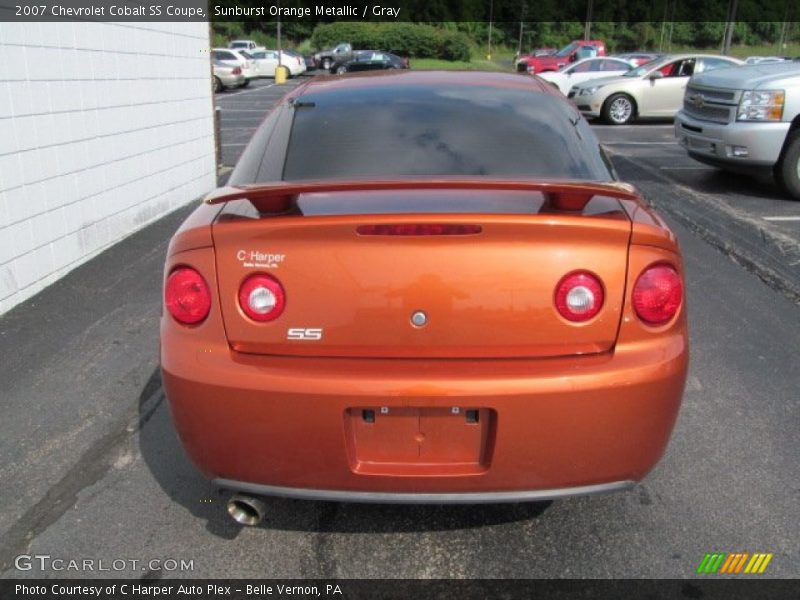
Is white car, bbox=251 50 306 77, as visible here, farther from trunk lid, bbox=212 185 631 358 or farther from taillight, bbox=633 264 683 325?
taillight, bbox=633 264 683 325

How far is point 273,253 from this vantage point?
2301 millimetres

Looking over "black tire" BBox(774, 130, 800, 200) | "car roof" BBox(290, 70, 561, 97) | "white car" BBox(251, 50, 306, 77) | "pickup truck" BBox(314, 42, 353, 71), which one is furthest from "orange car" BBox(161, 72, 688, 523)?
"pickup truck" BBox(314, 42, 353, 71)

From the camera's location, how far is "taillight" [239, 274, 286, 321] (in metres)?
2.31

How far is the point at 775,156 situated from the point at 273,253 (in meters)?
7.66

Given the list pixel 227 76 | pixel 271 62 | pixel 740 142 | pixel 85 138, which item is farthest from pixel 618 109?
pixel 271 62

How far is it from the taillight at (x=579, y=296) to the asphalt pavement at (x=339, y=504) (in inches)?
38.1

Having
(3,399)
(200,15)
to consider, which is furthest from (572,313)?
(200,15)

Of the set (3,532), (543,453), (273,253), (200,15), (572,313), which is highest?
(200,15)

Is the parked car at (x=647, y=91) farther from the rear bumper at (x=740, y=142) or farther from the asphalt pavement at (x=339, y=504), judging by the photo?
the asphalt pavement at (x=339, y=504)

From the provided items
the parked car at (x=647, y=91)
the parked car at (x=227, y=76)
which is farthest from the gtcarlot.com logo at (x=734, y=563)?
the parked car at (x=227, y=76)

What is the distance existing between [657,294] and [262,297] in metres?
1.25

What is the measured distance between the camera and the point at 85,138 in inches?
246

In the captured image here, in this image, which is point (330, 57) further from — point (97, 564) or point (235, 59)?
point (97, 564)

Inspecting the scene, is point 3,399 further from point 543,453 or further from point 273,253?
point 543,453
